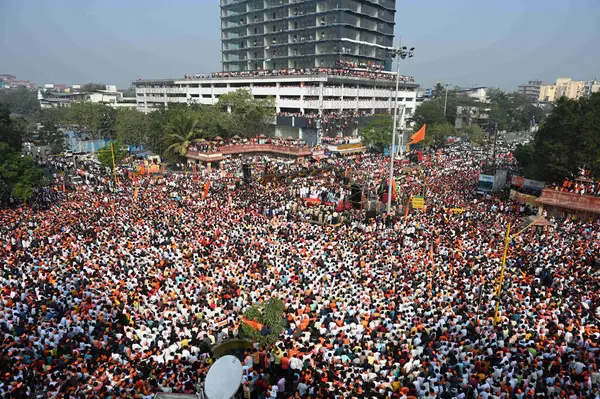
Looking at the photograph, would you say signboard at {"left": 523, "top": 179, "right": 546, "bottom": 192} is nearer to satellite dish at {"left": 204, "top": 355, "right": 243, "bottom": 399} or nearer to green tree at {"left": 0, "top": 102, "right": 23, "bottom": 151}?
satellite dish at {"left": 204, "top": 355, "right": 243, "bottom": 399}

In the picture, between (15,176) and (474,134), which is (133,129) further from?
(474,134)

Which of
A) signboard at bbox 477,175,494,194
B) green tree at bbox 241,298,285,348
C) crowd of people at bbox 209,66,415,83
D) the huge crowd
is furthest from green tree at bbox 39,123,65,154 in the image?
green tree at bbox 241,298,285,348

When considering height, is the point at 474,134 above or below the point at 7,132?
below

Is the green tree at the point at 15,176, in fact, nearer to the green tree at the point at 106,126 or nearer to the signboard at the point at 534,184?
the signboard at the point at 534,184

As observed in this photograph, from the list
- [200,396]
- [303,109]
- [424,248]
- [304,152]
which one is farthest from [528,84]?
[200,396]

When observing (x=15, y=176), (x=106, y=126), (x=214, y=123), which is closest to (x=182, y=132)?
(x=214, y=123)

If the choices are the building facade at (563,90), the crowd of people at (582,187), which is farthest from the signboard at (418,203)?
the building facade at (563,90)

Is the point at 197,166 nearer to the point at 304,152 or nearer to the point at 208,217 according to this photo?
the point at 304,152
